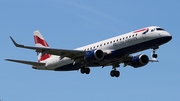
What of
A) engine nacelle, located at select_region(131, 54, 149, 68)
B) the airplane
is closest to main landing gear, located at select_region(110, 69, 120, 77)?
the airplane

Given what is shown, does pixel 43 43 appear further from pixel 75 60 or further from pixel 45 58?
pixel 75 60

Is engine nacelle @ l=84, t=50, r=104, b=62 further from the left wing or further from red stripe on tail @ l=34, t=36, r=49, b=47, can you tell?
red stripe on tail @ l=34, t=36, r=49, b=47

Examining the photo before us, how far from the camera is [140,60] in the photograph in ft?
231

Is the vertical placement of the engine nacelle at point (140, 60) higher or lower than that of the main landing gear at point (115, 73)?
higher

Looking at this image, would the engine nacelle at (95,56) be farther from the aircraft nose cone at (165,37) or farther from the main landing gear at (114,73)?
the main landing gear at (114,73)

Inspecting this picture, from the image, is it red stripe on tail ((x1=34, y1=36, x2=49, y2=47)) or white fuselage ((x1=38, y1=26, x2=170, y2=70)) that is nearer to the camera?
white fuselage ((x1=38, y1=26, x2=170, y2=70))

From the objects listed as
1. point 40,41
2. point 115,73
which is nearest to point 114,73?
point 115,73

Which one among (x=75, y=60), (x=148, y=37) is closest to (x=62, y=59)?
(x=75, y=60)

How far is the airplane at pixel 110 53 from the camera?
63.8 m

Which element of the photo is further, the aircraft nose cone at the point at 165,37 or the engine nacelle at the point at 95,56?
the engine nacelle at the point at 95,56

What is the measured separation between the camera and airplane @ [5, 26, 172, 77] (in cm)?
6378

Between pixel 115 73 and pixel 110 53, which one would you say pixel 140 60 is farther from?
pixel 110 53

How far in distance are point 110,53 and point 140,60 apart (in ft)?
23.2

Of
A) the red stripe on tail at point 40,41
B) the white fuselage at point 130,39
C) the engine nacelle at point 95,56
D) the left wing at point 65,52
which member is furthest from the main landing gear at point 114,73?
the red stripe on tail at point 40,41
